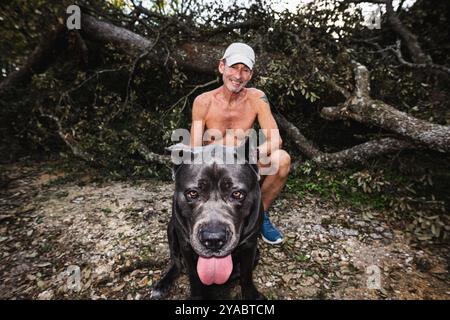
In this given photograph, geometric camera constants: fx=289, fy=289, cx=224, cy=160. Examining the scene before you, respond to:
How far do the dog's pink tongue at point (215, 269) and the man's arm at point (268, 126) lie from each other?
1320mm

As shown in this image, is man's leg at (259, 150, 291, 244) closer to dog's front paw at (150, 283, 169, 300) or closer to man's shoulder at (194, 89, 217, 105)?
man's shoulder at (194, 89, 217, 105)

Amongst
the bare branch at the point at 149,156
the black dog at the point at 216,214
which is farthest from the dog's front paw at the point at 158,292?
the bare branch at the point at 149,156

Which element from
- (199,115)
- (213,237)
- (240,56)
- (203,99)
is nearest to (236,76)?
(240,56)

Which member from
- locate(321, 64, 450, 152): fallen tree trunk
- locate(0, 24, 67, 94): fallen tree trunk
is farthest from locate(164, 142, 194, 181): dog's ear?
locate(0, 24, 67, 94): fallen tree trunk

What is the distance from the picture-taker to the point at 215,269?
206 centimetres

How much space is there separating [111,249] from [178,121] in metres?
2.30

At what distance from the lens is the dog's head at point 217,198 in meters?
1.96

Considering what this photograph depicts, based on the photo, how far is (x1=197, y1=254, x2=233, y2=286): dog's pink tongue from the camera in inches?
80.7

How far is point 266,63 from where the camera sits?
473 centimetres

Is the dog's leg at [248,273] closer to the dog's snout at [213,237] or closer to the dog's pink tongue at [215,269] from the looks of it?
the dog's pink tongue at [215,269]

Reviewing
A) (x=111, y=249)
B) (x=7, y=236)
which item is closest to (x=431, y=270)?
(x=111, y=249)

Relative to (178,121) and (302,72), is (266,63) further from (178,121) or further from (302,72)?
(178,121)

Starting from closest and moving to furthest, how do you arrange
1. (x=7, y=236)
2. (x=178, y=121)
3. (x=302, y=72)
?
(x=7, y=236), (x=302, y=72), (x=178, y=121)

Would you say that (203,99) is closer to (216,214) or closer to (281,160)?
(281,160)
